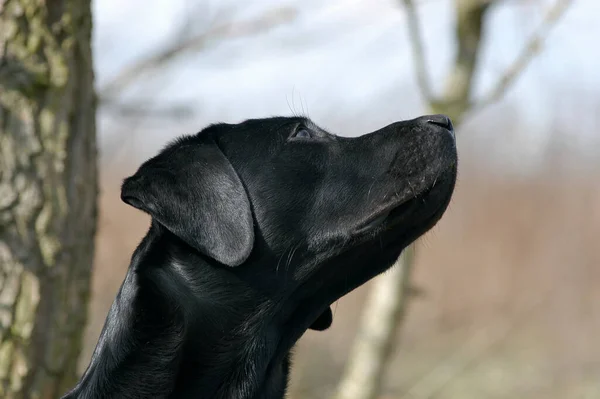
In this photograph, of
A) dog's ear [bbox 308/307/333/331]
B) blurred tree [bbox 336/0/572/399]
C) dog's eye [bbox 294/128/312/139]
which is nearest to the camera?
dog's eye [bbox 294/128/312/139]

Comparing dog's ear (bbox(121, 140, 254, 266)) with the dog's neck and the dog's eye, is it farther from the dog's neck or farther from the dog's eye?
the dog's eye

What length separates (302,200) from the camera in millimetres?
3107

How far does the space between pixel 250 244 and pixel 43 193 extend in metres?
1.49

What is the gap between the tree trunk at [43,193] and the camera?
12.5 feet

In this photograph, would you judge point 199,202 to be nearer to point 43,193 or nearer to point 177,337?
point 177,337

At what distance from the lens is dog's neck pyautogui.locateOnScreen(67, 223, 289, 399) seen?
2889mm

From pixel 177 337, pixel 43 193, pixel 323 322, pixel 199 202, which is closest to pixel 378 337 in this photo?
pixel 323 322

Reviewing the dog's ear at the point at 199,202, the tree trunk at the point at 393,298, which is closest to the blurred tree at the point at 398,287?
the tree trunk at the point at 393,298

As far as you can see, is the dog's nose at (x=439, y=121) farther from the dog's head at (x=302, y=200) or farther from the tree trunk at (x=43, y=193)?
the tree trunk at (x=43, y=193)

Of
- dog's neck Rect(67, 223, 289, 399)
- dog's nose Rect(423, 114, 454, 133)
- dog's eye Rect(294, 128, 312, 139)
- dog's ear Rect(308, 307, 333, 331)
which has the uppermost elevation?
dog's eye Rect(294, 128, 312, 139)

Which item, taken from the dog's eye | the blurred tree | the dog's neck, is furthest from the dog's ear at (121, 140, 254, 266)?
the blurred tree

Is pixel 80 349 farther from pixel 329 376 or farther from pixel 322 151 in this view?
pixel 329 376

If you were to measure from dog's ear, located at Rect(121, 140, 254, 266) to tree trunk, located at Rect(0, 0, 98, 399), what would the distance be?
3.78 ft

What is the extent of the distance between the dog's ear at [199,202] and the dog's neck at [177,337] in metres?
0.20
